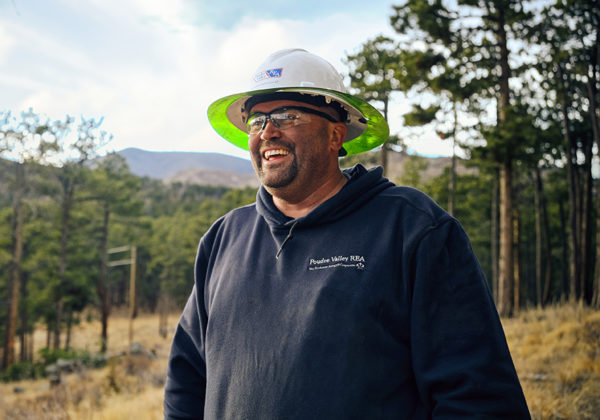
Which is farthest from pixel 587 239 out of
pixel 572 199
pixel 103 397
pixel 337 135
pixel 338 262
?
pixel 338 262

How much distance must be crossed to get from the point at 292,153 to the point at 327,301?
0.77 m

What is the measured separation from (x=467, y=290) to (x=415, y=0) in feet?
49.0

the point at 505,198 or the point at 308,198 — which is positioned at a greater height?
the point at 505,198

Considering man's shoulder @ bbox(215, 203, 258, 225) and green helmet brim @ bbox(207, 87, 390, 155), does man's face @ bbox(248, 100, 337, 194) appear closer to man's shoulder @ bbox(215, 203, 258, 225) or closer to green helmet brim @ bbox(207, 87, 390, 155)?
green helmet brim @ bbox(207, 87, 390, 155)

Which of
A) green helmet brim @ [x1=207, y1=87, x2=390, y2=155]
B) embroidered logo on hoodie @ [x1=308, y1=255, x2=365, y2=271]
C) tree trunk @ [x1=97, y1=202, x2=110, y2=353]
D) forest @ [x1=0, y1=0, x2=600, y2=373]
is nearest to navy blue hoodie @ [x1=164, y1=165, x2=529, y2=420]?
embroidered logo on hoodie @ [x1=308, y1=255, x2=365, y2=271]

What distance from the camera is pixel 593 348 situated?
787 centimetres

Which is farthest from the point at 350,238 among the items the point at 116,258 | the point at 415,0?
the point at 116,258

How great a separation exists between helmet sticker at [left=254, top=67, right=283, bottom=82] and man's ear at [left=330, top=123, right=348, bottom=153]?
0.38 m

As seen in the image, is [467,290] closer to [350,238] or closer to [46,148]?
[350,238]

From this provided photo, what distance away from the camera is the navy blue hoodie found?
1.67m

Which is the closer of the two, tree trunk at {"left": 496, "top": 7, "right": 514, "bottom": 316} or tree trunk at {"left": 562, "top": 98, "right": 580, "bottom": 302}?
tree trunk at {"left": 496, "top": 7, "right": 514, "bottom": 316}

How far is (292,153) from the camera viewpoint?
225cm

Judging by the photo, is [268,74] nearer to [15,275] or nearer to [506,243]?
[506,243]

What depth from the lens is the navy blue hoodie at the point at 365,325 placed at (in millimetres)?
1665
